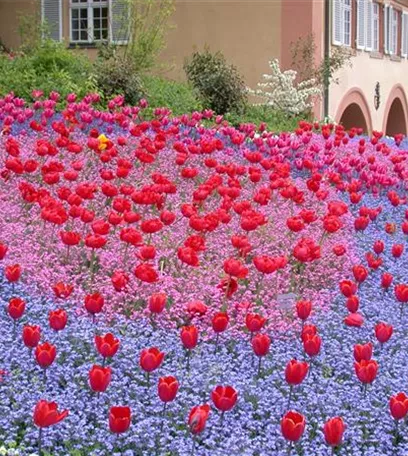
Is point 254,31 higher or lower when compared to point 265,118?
higher

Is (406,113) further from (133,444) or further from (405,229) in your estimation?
(133,444)

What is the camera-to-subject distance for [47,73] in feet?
45.0

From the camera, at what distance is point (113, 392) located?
3598 mm

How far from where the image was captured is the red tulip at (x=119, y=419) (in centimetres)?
296

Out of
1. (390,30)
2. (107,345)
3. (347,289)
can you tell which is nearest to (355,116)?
(390,30)

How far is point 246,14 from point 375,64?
6256mm

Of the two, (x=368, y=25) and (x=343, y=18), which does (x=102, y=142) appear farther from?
(x=368, y=25)

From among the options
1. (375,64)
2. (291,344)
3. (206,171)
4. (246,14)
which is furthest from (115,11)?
(291,344)

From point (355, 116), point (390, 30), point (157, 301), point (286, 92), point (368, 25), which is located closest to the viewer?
point (157, 301)

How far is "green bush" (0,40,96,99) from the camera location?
1277 centimetres

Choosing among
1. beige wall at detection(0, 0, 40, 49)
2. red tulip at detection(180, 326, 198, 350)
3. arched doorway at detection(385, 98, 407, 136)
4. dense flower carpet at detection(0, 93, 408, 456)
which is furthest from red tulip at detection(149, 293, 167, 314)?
arched doorway at detection(385, 98, 407, 136)

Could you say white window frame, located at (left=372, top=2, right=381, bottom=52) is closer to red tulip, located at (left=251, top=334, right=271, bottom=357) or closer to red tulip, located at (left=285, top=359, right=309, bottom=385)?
red tulip, located at (left=251, top=334, right=271, bottom=357)

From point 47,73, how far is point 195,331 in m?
10.6

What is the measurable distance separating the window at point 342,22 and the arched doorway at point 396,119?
607 centimetres
